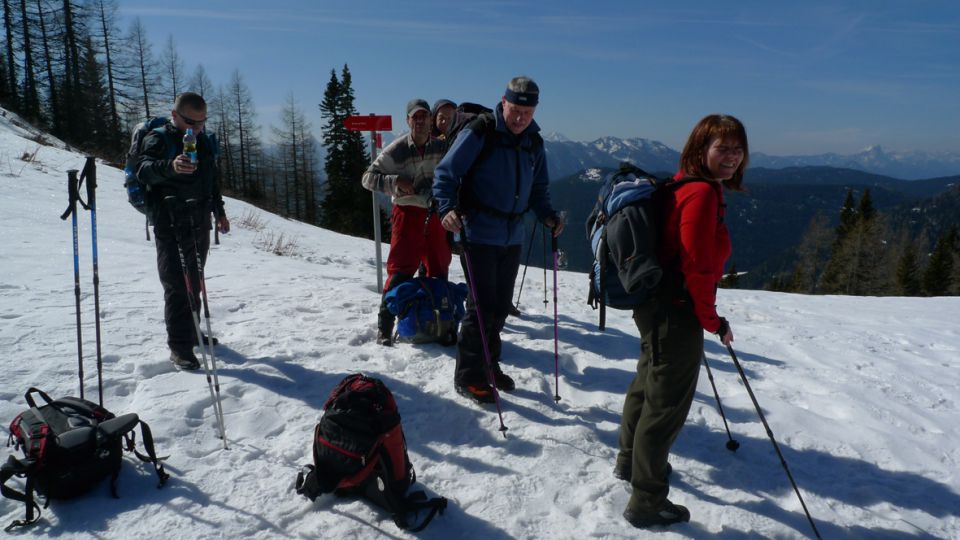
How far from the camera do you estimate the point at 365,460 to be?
289 cm

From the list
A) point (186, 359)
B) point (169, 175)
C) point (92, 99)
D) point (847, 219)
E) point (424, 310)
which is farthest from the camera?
point (847, 219)

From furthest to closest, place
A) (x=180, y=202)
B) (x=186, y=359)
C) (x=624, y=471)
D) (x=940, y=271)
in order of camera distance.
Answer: (x=940, y=271)
(x=186, y=359)
(x=180, y=202)
(x=624, y=471)

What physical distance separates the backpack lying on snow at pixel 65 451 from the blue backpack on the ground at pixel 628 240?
308cm

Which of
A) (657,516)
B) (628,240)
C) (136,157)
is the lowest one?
(657,516)

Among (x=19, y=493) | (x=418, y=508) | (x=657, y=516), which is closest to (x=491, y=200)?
(x=418, y=508)

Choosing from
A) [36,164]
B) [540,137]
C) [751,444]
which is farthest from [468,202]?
[36,164]

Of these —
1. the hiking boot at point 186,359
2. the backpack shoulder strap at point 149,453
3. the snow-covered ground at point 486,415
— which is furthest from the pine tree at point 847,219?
the backpack shoulder strap at point 149,453

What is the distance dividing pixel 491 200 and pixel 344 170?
31.7 meters

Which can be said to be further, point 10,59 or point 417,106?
point 10,59

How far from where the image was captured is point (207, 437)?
143 inches

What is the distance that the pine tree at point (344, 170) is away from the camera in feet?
107

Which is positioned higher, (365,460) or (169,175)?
(169,175)

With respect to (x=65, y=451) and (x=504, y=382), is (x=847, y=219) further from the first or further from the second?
(x=65, y=451)

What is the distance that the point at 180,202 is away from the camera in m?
4.20
